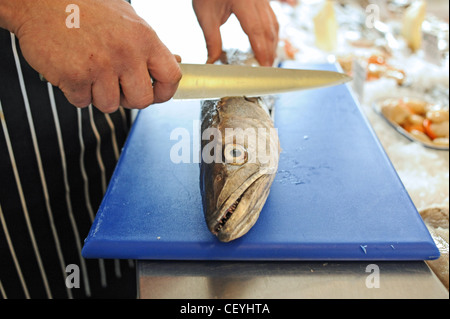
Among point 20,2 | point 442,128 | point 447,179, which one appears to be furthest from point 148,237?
point 442,128

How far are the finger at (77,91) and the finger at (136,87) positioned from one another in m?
0.10

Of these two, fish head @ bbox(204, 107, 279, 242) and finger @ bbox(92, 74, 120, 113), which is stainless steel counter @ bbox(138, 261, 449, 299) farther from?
finger @ bbox(92, 74, 120, 113)

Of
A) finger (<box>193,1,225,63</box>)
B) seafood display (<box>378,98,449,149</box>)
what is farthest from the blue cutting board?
seafood display (<box>378,98,449,149</box>)

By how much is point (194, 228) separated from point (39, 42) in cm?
68

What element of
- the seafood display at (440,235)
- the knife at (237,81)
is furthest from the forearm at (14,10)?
the seafood display at (440,235)

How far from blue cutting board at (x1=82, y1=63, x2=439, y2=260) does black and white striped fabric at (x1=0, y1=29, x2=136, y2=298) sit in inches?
10.0

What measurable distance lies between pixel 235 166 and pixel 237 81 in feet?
1.38

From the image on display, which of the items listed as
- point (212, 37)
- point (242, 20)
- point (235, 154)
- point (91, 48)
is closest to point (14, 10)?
point (91, 48)

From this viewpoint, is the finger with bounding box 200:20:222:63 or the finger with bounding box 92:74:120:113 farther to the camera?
the finger with bounding box 200:20:222:63

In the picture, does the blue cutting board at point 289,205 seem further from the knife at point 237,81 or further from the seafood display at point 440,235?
the knife at point 237,81

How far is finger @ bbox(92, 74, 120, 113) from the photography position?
1108 mm

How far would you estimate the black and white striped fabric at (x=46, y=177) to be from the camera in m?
1.47

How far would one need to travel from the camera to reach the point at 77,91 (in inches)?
43.9

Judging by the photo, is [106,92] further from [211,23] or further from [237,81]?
[211,23]
